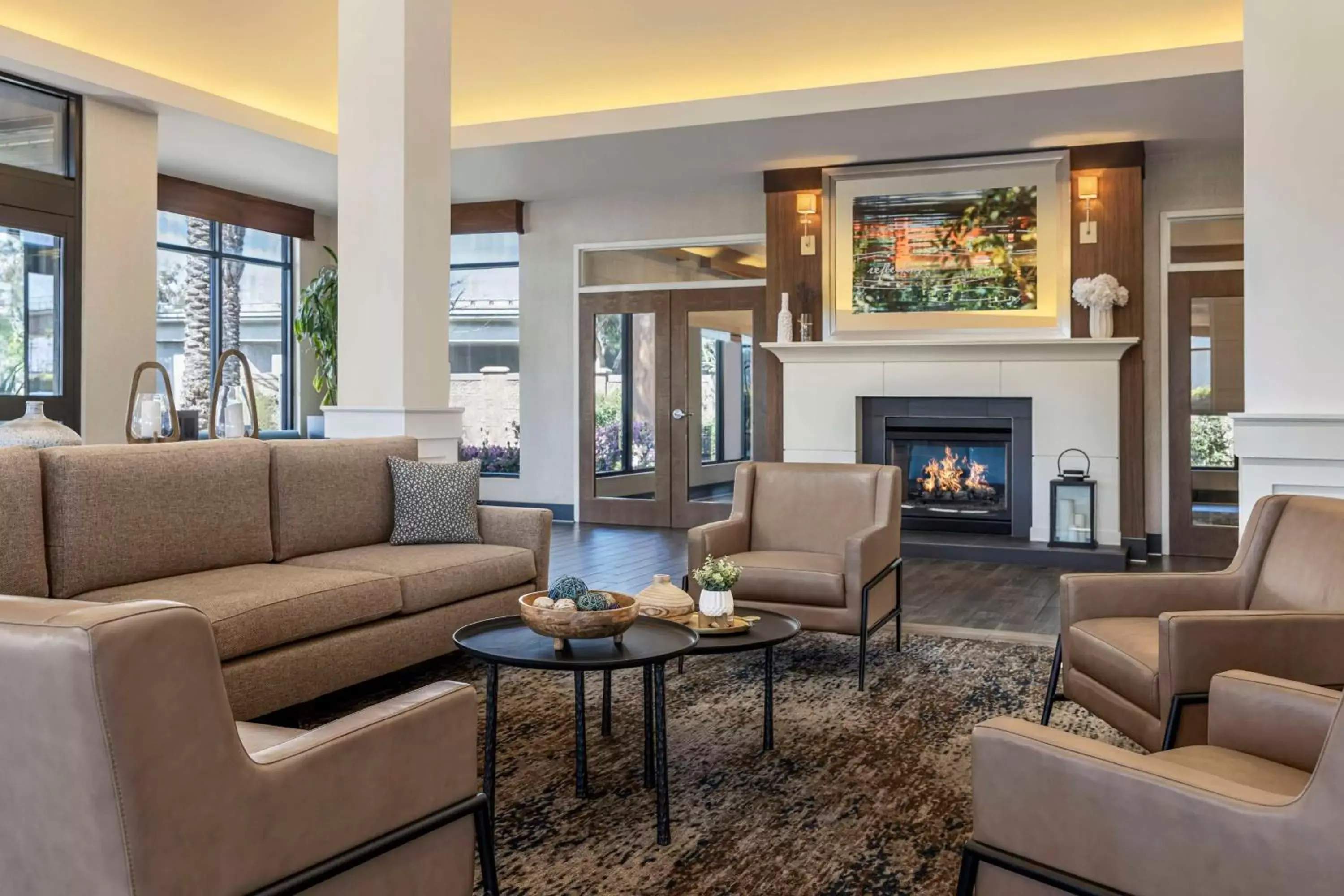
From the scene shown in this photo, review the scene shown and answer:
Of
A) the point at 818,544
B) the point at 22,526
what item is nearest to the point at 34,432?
the point at 22,526

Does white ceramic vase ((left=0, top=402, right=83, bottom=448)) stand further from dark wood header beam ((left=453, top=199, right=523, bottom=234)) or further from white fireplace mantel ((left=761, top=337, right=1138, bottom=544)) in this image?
dark wood header beam ((left=453, top=199, right=523, bottom=234))

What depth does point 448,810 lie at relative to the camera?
5.96 ft

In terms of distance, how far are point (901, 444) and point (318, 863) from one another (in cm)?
693

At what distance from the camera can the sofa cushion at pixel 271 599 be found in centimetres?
306

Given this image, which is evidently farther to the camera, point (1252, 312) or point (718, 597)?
point (1252, 312)

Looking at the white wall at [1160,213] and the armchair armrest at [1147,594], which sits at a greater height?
the white wall at [1160,213]

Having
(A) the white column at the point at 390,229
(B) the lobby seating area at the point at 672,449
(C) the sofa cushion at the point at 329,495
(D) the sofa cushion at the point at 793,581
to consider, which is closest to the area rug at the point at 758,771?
(B) the lobby seating area at the point at 672,449

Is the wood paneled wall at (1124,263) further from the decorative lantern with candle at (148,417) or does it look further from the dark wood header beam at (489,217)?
the decorative lantern with candle at (148,417)

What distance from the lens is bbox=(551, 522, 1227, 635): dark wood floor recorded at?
523 cm

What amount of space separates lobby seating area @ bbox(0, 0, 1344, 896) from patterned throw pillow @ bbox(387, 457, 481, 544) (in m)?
0.02

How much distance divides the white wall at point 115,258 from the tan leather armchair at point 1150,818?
657 cm

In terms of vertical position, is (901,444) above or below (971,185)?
below

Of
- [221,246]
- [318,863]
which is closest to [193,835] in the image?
[318,863]

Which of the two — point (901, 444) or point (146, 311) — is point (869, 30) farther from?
point (146, 311)
